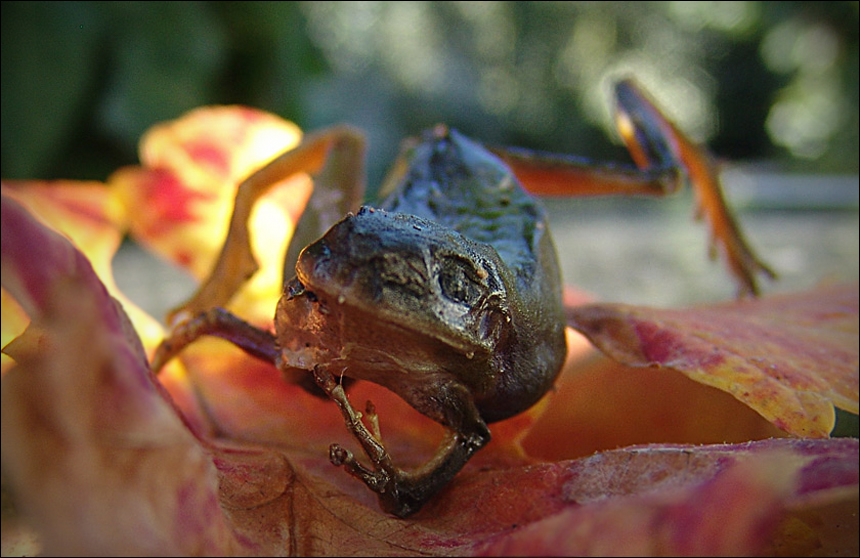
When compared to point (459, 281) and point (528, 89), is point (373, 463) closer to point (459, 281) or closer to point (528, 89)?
point (459, 281)

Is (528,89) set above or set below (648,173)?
below

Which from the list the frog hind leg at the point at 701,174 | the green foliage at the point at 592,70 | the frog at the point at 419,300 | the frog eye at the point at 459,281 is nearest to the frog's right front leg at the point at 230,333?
the frog at the point at 419,300

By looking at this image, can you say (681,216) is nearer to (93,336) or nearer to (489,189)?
(489,189)

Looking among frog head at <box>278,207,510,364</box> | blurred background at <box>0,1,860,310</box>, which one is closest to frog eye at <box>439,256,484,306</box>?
frog head at <box>278,207,510,364</box>


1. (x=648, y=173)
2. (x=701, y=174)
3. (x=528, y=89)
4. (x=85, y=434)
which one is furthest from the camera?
(x=528, y=89)

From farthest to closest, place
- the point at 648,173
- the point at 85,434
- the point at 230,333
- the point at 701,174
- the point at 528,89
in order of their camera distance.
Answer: the point at 528,89 → the point at 701,174 → the point at 648,173 → the point at 230,333 → the point at 85,434

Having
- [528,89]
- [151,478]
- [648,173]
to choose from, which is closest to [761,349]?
[648,173]
